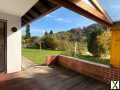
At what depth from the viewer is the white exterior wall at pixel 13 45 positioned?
18.4 feet

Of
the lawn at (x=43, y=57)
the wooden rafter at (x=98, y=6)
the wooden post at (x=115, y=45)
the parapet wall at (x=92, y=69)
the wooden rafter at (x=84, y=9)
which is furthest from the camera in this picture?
the lawn at (x=43, y=57)

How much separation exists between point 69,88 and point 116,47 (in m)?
1.61

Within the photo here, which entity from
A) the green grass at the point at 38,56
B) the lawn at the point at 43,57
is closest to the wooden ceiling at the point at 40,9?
the lawn at the point at 43,57

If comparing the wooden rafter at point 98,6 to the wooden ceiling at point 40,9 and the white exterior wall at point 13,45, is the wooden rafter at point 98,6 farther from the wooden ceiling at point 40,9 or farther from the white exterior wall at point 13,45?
the white exterior wall at point 13,45

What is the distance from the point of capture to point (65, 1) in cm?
294

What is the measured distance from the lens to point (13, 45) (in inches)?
227

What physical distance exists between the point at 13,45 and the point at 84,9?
3565 mm

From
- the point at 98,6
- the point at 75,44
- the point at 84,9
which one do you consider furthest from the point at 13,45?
the point at 75,44

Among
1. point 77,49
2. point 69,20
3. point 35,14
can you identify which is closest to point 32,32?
point 69,20

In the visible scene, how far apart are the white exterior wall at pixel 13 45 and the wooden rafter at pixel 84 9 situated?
3.27 m

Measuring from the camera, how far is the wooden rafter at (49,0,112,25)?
2948 millimetres

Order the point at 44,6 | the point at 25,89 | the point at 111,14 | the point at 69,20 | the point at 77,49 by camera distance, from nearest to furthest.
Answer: the point at 111,14 < the point at 25,89 < the point at 44,6 < the point at 77,49 < the point at 69,20

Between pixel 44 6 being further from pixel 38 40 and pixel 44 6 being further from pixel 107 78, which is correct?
pixel 38 40

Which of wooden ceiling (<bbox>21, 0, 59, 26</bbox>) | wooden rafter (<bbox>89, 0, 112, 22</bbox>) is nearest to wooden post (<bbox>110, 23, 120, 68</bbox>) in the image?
wooden rafter (<bbox>89, 0, 112, 22</bbox>)
